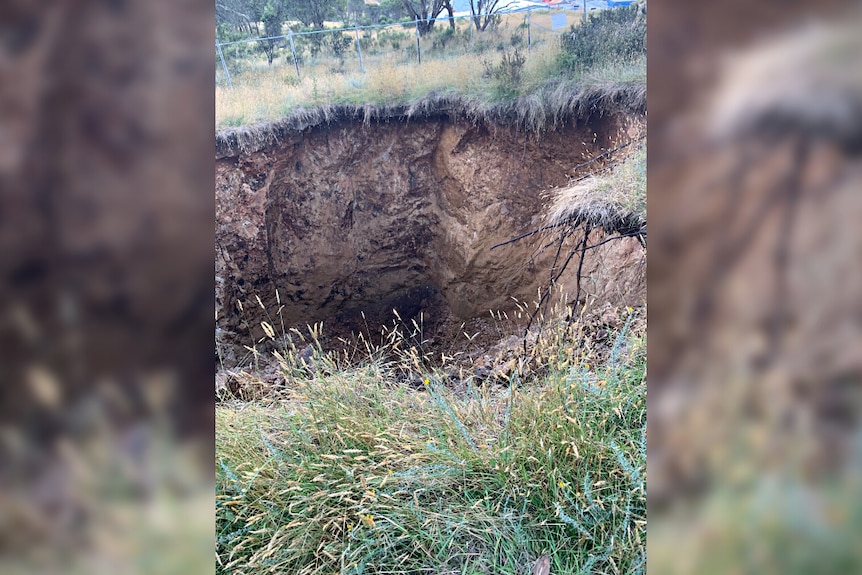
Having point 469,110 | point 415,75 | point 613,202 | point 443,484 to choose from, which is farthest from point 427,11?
point 443,484

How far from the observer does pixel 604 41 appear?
289 inches

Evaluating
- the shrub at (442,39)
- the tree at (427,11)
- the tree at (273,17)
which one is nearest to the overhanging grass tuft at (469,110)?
the shrub at (442,39)

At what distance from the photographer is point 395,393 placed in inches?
103

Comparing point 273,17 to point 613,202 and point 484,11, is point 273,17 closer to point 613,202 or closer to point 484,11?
point 484,11

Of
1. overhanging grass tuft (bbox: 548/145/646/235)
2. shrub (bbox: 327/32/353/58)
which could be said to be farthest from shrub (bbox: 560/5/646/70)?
shrub (bbox: 327/32/353/58)

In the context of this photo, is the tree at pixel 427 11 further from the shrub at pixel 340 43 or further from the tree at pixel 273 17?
the tree at pixel 273 17

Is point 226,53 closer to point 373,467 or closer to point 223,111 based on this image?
point 223,111

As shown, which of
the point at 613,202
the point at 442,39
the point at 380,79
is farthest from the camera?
the point at 442,39

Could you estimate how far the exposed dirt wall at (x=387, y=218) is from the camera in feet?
24.2

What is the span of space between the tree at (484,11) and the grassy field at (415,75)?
0.28 metres

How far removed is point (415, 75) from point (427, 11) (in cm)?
455
